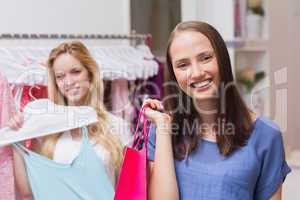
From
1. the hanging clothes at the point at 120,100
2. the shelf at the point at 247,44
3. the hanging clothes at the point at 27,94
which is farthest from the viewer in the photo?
the shelf at the point at 247,44

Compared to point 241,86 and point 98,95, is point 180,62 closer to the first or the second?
point 98,95

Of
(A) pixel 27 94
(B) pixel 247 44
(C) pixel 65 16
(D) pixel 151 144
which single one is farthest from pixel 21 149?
(B) pixel 247 44

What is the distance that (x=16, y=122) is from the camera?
3.15 feet

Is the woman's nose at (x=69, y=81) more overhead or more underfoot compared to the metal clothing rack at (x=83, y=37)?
more underfoot

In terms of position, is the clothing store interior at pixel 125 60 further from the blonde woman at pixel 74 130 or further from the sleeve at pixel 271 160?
the sleeve at pixel 271 160

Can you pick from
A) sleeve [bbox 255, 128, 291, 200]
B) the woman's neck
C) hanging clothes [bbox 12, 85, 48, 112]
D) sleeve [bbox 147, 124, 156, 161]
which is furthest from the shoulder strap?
sleeve [bbox 255, 128, 291, 200]

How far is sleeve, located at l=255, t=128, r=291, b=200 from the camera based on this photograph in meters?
0.76

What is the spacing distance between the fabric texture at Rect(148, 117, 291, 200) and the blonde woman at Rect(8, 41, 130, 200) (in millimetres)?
266

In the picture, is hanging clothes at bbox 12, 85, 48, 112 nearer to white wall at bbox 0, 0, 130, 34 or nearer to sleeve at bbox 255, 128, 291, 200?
white wall at bbox 0, 0, 130, 34

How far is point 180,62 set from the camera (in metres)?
0.78

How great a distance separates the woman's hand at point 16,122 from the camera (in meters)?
0.96

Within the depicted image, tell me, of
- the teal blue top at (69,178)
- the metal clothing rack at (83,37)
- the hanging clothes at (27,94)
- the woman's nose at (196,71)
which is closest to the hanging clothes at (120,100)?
the metal clothing rack at (83,37)

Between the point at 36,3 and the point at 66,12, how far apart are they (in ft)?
0.43

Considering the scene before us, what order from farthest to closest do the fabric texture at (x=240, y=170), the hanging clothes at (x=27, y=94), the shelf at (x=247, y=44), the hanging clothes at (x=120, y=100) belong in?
the shelf at (x=247, y=44) → the hanging clothes at (x=120, y=100) → the hanging clothes at (x=27, y=94) → the fabric texture at (x=240, y=170)
